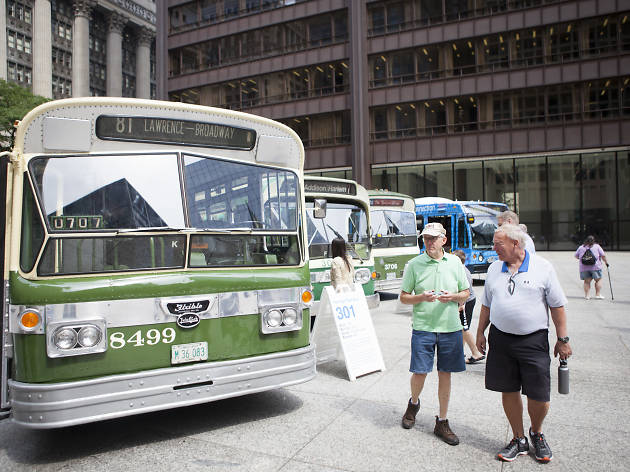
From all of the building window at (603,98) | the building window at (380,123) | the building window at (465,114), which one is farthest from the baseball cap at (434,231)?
the building window at (380,123)

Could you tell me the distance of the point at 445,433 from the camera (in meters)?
4.64

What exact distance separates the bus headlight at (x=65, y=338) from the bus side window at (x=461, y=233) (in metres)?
16.7

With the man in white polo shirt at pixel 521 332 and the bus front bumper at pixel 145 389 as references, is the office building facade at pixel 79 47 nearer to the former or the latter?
the bus front bumper at pixel 145 389

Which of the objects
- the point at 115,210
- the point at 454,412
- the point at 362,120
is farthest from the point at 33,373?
the point at 362,120

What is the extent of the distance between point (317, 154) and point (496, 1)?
15071mm

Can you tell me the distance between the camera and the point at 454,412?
5.46 metres

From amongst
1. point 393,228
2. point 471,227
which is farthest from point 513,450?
point 471,227

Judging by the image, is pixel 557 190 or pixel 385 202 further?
pixel 557 190

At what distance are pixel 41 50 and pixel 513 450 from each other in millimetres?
68614

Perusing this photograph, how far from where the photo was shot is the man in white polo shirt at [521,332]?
161 inches

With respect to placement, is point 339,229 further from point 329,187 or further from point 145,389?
point 145,389

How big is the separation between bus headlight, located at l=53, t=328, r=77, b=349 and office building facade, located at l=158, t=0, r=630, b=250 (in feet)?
109

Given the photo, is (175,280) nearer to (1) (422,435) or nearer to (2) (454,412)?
(1) (422,435)

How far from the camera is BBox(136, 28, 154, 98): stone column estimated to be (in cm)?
7756
